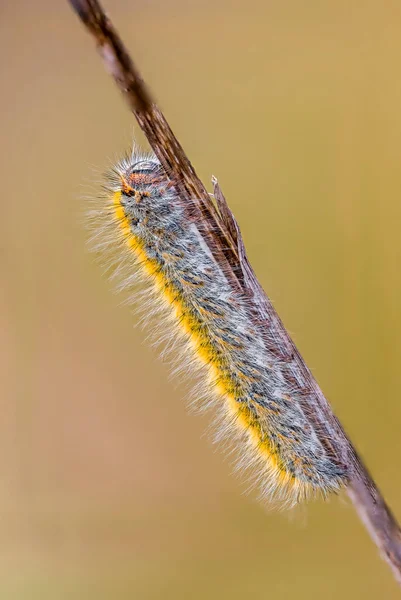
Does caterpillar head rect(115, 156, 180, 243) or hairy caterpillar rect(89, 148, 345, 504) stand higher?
caterpillar head rect(115, 156, 180, 243)

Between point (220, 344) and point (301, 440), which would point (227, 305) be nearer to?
point (220, 344)

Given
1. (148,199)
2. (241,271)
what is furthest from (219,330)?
(148,199)

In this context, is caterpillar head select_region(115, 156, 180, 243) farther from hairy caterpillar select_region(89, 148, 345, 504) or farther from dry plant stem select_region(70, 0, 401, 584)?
dry plant stem select_region(70, 0, 401, 584)

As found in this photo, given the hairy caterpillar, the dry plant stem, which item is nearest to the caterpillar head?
the hairy caterpillar

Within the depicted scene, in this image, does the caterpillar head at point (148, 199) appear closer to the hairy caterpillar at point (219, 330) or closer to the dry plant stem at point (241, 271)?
the hairy caterpillar at point (219, 330)

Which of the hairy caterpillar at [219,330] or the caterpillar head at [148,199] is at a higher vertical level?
the caterpillar head at [148,199]

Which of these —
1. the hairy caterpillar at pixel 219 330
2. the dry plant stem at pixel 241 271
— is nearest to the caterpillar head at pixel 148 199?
the hairy caterpillar at pixel 219 330
